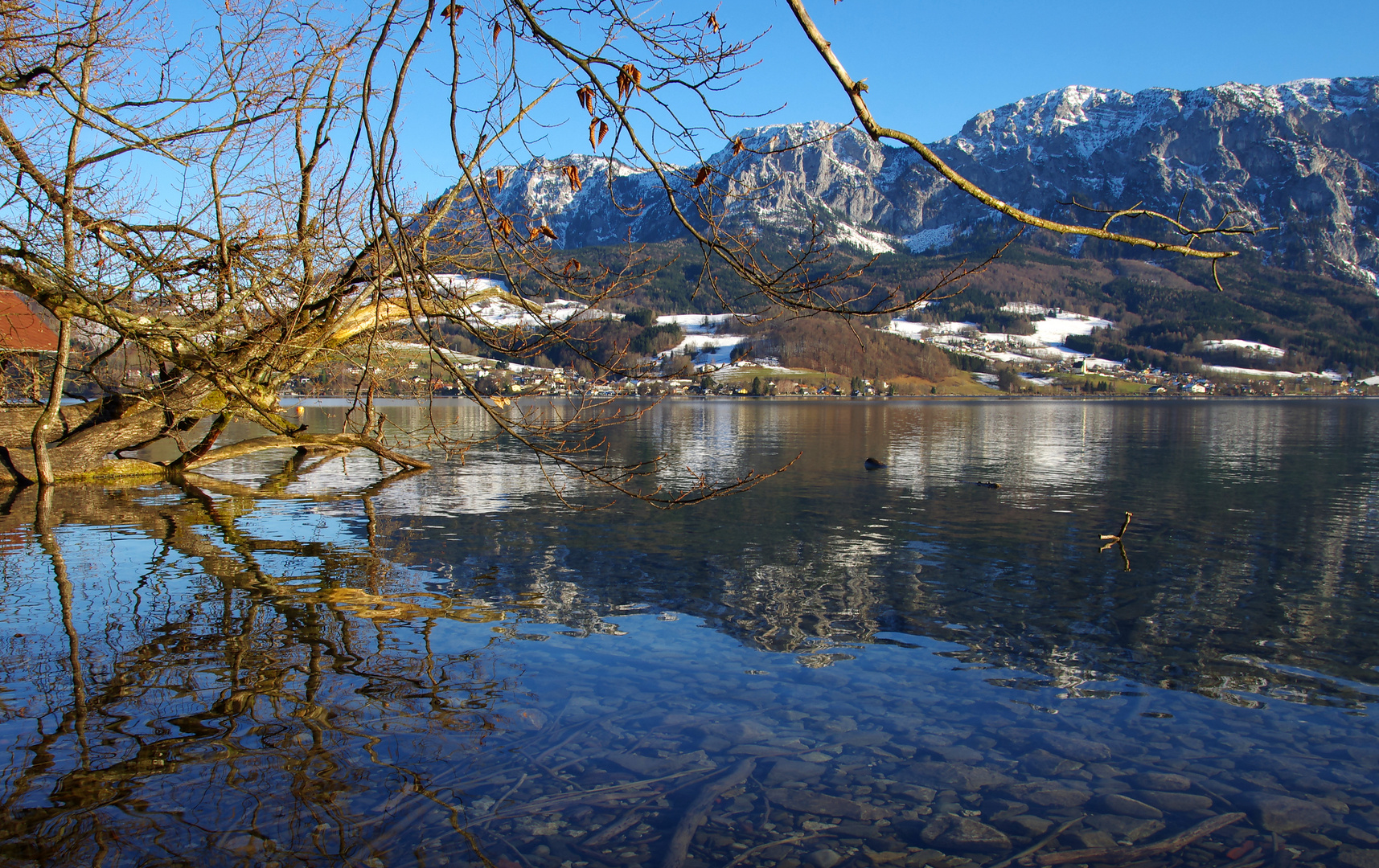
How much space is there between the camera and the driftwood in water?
5.50 m

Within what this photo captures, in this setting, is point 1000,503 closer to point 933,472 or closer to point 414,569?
point 933,472

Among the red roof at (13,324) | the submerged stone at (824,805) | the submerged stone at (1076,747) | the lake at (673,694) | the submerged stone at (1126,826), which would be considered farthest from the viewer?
the red roof at (13,324)

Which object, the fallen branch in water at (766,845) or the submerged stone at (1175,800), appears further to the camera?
the submerged stone at (1175,800)

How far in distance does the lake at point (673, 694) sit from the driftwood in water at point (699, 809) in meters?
0.02

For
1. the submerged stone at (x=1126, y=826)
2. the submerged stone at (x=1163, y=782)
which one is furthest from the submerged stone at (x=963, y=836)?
the submerged stone at (x=1163, y=782)

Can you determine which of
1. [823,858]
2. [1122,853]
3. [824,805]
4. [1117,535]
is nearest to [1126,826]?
[1122,853]

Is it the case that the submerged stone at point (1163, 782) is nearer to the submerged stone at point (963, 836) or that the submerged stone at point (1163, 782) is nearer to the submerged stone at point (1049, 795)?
the submerged stone at point (1049, 795)

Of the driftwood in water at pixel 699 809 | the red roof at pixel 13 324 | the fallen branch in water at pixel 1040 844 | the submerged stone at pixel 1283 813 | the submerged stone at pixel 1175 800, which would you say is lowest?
the submerged stone at pixel 1283 813

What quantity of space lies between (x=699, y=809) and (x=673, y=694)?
2435 millimetres

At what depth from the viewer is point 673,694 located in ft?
27.9

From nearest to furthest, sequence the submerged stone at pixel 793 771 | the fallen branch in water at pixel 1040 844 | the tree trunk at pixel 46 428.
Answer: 1. the fallen branch in water at pixel 1040 844
2. the submerged stone at pixel 793 771
3. the tree trunk at pixel 46 428

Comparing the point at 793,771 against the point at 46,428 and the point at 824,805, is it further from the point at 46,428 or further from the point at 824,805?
the point at 46,428

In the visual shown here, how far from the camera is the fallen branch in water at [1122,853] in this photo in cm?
562

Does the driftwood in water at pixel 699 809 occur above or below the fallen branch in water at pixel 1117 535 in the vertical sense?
below
